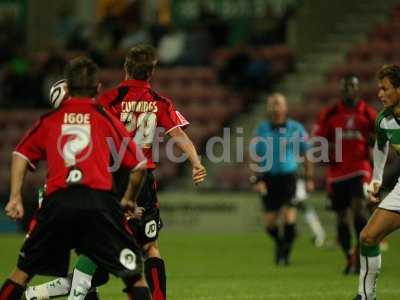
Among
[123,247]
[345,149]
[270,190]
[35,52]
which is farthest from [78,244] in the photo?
[35,52]

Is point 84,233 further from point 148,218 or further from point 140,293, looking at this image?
point 148,218

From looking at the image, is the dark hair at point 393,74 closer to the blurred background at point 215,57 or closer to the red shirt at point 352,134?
the red shirt at point 352,134

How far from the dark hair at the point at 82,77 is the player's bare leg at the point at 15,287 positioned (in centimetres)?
128

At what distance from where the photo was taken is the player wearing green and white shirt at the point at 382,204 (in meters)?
10.3

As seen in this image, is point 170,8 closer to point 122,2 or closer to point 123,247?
point 122,2

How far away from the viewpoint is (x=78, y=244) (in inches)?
323

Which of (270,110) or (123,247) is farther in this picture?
(270,110)

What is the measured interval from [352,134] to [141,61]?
251 inches

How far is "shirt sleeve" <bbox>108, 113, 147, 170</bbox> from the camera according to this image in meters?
8.20

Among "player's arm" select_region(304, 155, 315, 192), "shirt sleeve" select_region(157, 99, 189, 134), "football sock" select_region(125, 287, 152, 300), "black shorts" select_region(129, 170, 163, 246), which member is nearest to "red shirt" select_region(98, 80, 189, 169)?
"shirt sleeve" select_region(157, 99, 189, 134)

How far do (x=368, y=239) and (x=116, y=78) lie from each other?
55.2ft

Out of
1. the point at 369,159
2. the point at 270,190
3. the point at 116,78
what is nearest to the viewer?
the point at 369,159

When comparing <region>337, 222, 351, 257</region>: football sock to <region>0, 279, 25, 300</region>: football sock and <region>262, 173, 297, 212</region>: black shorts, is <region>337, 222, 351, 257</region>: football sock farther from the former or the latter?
<region>0, 279, 25, 300</region>: football sock

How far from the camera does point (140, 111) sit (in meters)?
9.70
